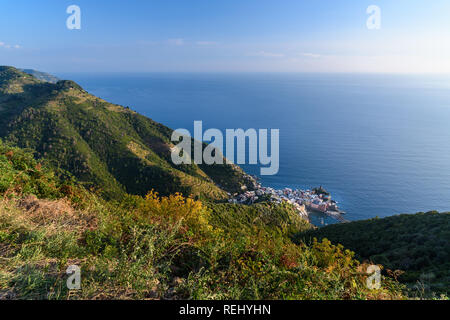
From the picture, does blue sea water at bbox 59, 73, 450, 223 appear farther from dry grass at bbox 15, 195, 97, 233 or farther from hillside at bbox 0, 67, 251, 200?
dry grass at bbox 15, 195, 97, 233

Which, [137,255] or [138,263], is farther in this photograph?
[137,255]

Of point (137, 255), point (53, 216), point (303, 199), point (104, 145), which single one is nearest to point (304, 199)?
point (303, 199)

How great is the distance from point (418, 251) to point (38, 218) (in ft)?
63.0

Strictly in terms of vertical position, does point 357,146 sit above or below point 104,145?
below

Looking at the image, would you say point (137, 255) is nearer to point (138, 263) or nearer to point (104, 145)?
point (138, 263)

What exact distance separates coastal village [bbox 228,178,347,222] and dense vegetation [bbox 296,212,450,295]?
32.9m

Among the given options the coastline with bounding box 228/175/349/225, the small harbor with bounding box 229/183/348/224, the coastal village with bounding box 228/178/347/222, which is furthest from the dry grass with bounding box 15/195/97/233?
the coastal village with bounding box 228/178/347/222

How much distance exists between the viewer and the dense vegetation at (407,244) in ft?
36.0

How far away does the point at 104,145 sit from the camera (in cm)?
6188

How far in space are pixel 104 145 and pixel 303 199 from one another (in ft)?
192

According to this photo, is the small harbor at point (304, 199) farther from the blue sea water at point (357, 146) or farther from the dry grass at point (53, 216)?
the dry grass at point (53, 216)

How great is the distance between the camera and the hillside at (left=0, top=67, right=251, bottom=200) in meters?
52.2

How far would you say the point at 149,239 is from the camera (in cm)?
427
